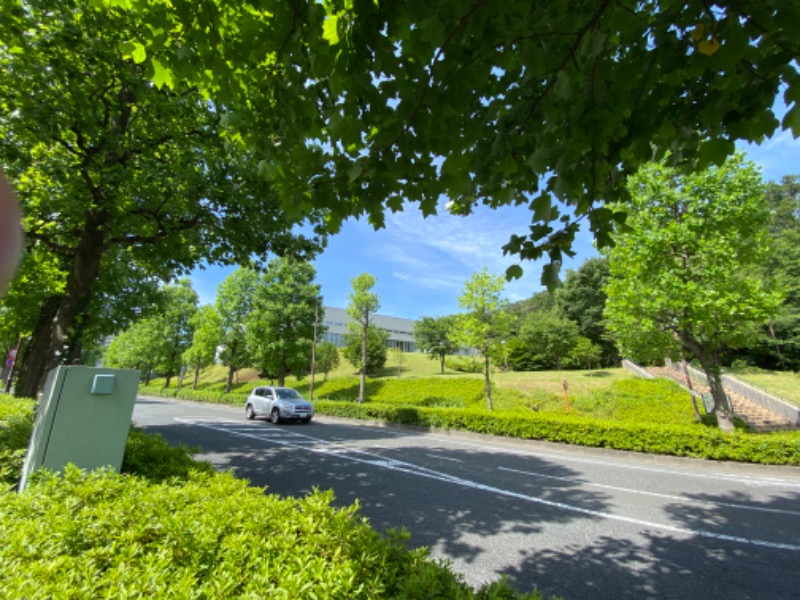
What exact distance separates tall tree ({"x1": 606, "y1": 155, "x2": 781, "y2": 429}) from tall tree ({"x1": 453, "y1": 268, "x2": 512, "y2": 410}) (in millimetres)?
6021

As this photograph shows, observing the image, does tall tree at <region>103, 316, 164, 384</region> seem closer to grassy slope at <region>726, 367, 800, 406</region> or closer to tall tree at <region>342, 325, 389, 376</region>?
tall tree at <region>342, 325, 389, 376</region>

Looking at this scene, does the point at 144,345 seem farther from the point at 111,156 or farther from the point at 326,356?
the point at 111,156

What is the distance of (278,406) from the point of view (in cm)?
1697

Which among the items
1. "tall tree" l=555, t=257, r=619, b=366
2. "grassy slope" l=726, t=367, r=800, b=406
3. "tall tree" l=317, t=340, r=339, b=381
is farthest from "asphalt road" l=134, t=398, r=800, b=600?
"tall tree" l=555, t=257, r=619, b=366

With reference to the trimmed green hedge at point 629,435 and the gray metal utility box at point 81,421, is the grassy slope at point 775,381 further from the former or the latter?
the gray metal utility box at point 81,421

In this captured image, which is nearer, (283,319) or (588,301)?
(283,319)

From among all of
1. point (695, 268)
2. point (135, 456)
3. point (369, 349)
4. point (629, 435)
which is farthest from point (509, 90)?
point (369, 349)

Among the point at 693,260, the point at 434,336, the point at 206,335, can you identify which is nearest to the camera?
the point at 693,260

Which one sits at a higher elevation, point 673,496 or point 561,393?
point 561,393

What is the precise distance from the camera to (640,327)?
13.5 meters

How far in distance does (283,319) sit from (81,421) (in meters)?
25.1

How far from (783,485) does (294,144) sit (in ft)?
38.9

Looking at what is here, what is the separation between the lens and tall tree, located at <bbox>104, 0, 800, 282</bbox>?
216 cm

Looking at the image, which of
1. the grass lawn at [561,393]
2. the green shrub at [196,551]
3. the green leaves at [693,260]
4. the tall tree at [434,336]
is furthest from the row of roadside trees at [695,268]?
the tall tree at [434,336]
